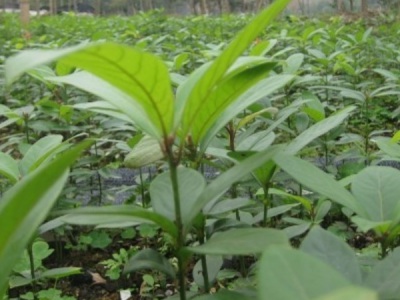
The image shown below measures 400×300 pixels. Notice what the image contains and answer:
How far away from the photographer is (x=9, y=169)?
1.06 metres

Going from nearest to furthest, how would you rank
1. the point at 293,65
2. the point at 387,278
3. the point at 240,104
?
the point at 387,278 < the point at 240,104 < the point at 293,65

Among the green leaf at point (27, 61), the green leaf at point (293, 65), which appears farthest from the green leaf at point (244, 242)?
the green leaf at point (293, 65)

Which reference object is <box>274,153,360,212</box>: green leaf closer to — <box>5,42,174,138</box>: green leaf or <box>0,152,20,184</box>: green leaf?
<box>5,42,174,138</box>: green leaf

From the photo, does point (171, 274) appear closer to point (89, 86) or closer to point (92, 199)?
point (89, 86)

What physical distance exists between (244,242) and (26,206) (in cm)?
23

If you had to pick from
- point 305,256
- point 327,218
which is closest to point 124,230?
point 327,218

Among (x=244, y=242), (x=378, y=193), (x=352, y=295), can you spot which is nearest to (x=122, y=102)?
(x=244, y=242)

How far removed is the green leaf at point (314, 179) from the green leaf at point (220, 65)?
0.12 metres

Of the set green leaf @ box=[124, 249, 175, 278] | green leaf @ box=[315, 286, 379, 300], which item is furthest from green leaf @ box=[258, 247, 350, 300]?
green leaf @ box=[124, 249, 175, 278]

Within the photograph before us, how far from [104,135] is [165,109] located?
1629 mm

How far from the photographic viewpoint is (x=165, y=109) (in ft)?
2.31

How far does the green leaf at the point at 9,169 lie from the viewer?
106 centimetres

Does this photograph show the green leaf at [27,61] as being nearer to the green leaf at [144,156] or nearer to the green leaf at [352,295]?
the green leaf at [352,295]

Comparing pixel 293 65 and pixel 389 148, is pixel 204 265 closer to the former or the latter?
pixel 389 148
